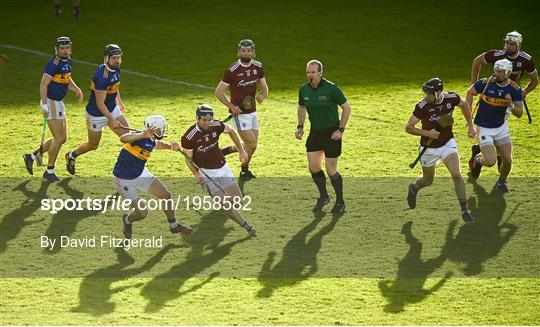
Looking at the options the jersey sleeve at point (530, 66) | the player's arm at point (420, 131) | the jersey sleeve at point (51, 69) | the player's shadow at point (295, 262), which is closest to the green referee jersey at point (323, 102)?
the player's arm at point (420, 131)

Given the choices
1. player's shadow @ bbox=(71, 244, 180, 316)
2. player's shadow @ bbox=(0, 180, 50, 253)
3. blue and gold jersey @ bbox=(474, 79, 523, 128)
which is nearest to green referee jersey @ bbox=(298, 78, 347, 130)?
blue and gold jersey @ bbox=(474, 79, 523, 128)

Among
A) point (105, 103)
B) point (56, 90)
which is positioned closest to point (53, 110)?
point (56, 90)

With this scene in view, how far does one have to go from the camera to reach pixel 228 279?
1382cm

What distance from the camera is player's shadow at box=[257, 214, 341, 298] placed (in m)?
13.7

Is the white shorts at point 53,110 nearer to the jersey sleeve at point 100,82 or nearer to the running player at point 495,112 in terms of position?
the jersey sleeve at point 100,82

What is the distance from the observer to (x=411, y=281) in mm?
13719

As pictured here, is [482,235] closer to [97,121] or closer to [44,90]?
[97,121]

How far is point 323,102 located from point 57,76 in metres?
4.69

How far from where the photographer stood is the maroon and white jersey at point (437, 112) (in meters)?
15.6

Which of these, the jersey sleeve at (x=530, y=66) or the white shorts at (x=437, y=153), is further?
the jersey sleeve at (x=530, y=66)

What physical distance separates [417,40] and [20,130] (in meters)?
12.2

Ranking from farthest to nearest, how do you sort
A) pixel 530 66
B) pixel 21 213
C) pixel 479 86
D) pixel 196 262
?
pixel 530 66
pixel 479 86
pixel 21 213
pixel 196 262

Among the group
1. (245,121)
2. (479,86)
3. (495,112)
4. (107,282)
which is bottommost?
(107,282)

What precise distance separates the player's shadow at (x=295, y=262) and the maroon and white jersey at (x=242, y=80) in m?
2.91
